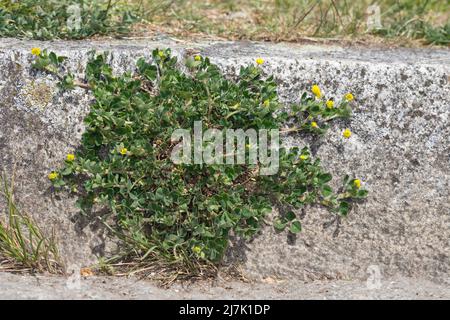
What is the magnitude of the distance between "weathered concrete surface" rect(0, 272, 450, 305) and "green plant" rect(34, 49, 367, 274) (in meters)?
0.10

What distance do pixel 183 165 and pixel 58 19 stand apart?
34.1 inches

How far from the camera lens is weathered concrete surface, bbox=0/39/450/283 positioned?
2580mm

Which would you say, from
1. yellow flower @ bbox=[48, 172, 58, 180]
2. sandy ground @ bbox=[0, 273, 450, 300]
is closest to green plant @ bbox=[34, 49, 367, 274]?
yellow flower @ bbox=[48, 172, 58, 180]

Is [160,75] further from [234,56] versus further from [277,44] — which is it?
[277,44]

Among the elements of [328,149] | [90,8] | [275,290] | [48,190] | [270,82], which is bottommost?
[275,290]

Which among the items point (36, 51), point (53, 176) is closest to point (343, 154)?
point (53, 176)

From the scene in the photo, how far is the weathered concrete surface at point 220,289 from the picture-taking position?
2.47m

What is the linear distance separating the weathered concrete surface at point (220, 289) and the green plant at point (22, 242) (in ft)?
0.21

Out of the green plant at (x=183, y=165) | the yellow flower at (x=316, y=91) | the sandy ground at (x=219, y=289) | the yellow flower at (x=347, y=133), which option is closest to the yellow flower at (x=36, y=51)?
the green plant at (x=183, y=165)

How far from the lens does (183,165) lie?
2529 millimetres

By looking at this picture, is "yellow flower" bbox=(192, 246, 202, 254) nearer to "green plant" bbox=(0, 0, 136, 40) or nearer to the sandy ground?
the sandy ground

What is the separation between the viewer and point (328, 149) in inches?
103

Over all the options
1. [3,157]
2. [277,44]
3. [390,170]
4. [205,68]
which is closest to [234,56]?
[205,68]

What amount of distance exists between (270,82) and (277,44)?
0.45 m
